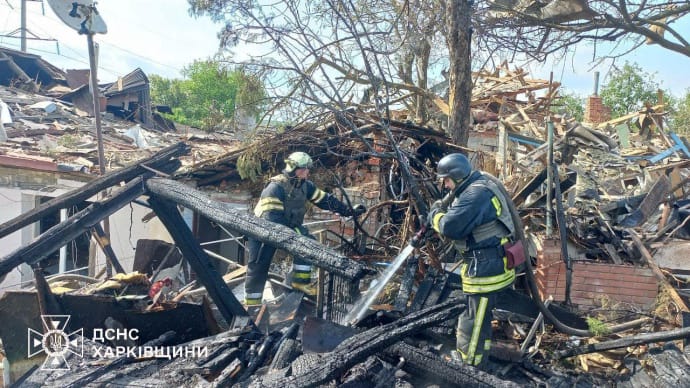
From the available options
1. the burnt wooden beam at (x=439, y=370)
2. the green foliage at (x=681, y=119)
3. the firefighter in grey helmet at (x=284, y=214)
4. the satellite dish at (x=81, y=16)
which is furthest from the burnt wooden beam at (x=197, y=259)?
the green foliage at (x=681, y=119)

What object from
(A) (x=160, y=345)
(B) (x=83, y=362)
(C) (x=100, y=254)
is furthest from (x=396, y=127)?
(C) (x=100, y=254)

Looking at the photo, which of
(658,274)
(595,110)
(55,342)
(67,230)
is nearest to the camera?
(67,230)

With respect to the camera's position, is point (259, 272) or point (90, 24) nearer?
point (259, 272)

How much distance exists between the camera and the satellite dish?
716 centimetres

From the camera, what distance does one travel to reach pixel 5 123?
36.9ft

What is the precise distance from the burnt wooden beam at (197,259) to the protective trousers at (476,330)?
181 centimetres

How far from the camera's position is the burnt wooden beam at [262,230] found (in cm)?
279

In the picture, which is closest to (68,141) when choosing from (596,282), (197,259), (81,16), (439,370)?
(81,16)

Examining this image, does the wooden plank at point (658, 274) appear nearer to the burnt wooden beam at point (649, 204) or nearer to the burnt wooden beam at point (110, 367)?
the burnt wooden beam at point (649, 204)

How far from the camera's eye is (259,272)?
6.08m

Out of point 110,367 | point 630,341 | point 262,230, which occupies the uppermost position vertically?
point 262,230

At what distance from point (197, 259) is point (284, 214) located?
2058mm

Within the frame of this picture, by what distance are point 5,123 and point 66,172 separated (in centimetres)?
411

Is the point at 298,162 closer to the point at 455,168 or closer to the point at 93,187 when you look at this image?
the point at 455,168
